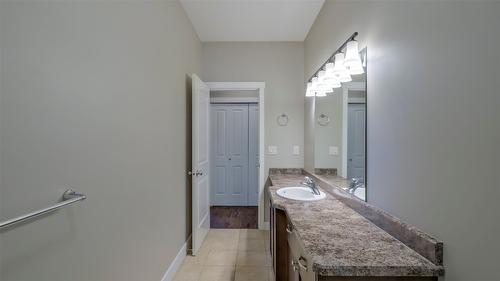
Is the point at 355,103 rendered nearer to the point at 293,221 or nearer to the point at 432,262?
the point at 293,221

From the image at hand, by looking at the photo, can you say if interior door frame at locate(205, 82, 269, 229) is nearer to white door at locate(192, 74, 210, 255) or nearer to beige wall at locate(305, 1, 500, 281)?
white door at locate(192, 74, 210, 255)

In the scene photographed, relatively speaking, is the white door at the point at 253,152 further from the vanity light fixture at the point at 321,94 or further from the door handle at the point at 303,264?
the door handle at the point at 303,264

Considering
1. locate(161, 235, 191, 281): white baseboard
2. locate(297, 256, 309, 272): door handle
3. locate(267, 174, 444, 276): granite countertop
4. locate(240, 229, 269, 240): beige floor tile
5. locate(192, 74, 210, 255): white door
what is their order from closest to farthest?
locate(267, 174, 444, 276): granite countertop
locate(297, 256, 309, 272): door handle
locate(161, 235, 191, 281): white baseboard
locate(192, 74, 210, 255): white door
locate(240, 229, 269, 240): beige floor tile

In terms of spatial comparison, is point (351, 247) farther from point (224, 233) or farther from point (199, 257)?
point (224, 233)

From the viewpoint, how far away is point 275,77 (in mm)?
3211

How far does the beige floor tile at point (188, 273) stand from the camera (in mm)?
2113

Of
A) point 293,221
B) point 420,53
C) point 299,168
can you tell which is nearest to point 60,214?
point 293,221

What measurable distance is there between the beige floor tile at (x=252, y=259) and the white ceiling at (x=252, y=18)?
8.75 feet

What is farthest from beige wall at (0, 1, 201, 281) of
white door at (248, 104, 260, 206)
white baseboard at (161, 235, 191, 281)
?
white door at (248, 104, 260, 206)

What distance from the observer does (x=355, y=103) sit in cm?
163

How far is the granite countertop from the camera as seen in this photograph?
88 centimetres

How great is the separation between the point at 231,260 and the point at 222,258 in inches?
4.3

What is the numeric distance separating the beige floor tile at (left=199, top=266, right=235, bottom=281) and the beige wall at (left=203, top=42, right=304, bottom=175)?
142 cm

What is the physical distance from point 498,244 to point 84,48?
1.71 meters
